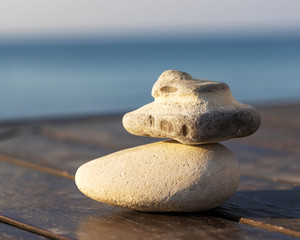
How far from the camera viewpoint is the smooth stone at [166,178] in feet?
7.42

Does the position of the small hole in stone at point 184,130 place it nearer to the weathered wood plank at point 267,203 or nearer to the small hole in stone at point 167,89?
the small hole in stone at point 167,89

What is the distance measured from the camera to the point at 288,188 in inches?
116

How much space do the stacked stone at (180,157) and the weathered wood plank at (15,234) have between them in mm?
377

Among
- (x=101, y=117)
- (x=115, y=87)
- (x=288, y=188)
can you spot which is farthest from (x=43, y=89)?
(x=288, y=188)

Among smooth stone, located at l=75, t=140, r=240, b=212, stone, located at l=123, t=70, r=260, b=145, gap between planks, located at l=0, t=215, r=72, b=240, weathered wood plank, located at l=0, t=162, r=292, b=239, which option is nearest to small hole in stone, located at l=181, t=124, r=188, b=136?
stone, located at l=123, t=70, r=260, b=145

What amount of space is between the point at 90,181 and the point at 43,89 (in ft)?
45.4

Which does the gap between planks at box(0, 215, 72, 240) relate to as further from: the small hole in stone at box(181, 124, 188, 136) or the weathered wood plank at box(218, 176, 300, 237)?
the weathered wood plank at box(218, 176, 300, 237)

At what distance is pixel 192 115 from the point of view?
2201 millimetres

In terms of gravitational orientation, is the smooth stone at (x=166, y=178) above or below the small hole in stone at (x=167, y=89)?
below

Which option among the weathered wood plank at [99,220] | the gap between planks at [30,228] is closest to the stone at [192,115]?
the weathered wood plank at [99,220]

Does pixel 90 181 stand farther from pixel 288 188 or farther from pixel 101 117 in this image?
pixel 101 117

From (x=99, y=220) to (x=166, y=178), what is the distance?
322 mm

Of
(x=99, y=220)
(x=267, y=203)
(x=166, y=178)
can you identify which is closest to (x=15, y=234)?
(x=99, y=220)

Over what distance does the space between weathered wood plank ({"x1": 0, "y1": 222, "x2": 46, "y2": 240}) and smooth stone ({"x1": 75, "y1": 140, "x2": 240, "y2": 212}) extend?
377 millimetres
